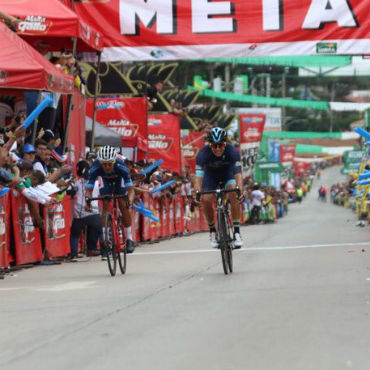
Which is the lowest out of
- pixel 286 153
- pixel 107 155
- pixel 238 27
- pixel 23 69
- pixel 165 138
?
pixel 107 155

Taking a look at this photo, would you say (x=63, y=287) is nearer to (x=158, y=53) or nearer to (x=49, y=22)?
(x=49, y=22)

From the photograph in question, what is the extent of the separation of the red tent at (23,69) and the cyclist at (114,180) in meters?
2.44

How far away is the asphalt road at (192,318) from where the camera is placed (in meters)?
6.31

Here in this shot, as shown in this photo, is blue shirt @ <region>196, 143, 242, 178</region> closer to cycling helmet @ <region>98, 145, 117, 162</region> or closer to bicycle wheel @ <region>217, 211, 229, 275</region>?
bicycle wheel @ <region>217, 211, 229, 275</region>

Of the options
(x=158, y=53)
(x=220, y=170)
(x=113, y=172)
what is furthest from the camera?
(x=158, y=53)

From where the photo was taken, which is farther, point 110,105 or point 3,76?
point 110,105

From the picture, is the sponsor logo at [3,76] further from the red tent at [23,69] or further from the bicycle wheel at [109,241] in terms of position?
the bicycle wheel at [109,241]

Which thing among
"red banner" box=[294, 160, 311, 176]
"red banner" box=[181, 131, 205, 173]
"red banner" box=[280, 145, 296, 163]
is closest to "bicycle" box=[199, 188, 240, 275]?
"red banner" box=[181, 131, 205, 173]

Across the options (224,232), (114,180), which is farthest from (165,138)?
(224,232)

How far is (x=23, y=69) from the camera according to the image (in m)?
14.8

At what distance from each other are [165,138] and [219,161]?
58.0ft

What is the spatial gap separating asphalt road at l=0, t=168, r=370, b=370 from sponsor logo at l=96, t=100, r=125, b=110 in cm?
1213

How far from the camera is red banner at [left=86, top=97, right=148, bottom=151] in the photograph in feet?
82.4

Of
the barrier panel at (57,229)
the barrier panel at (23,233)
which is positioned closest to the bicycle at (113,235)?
the barrier panel at (23,233)
